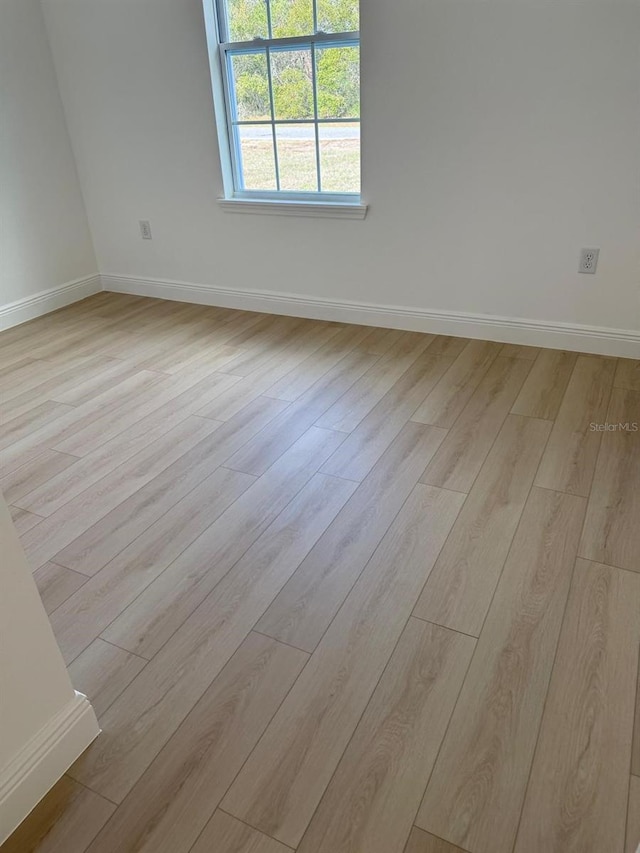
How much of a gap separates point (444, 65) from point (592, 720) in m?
2.54

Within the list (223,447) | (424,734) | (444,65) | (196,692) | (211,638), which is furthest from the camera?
(444,65)

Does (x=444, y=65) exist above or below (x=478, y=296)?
above

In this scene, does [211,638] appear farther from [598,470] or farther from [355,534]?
[598,470]

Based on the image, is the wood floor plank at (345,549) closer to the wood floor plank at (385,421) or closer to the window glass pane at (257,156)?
the wood floor plank at (385,421)

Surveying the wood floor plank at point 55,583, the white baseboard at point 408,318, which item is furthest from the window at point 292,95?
the wood floor plank at point 55,583

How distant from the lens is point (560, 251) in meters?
2.68

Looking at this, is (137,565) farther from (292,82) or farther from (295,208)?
(292,82)

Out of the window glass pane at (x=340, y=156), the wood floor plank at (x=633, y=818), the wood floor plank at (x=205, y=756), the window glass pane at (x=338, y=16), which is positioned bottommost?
the wood floor plank at (x=633, y=818)

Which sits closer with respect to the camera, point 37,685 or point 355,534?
point 37,685

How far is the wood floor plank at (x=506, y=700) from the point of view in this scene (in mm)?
1076

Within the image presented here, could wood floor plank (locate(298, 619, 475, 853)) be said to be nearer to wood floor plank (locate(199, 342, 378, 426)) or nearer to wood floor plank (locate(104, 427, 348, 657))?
wood floor plank (locate(104, 427, 348, 657))

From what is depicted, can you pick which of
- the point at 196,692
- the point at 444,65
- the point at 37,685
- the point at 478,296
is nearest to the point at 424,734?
the point at 196,692

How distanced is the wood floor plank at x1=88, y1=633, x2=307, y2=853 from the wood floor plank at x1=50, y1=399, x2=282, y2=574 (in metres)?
0.58

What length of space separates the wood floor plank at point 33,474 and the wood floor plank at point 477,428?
4.27 feet
